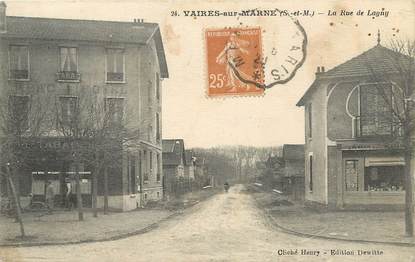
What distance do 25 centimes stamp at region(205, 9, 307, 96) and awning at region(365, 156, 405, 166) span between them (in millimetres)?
7871

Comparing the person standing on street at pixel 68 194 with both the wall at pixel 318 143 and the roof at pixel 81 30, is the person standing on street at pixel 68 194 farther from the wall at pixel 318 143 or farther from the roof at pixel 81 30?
the wall at pixel 318 143

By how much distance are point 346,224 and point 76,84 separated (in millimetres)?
10727

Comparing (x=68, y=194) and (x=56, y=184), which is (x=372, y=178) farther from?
(x=56, y=184)

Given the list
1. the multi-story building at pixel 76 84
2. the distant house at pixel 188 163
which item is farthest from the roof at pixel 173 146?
the multi-story building at pixel 76 84

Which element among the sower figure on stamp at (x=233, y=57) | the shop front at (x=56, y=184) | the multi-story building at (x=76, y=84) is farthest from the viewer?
the shop front at (x=56, y=184)

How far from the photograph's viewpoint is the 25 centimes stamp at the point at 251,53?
1371 centimetres

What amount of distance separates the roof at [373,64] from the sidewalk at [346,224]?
426cm

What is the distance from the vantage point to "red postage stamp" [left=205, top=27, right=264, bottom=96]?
1371 cm

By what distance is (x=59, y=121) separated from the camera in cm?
1778

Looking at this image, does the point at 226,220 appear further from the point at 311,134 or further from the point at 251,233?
the point at 311,134

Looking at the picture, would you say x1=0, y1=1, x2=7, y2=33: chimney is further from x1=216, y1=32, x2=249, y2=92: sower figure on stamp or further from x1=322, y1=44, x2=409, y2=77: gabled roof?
x1=322, y1=44, x2=409, y2=77: gabled roof

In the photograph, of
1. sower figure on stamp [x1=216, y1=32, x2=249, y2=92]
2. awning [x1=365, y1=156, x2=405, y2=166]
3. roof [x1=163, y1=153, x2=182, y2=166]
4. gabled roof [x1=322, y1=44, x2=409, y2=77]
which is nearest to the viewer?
sower figure on stamp [x1=216, y1=32, x2=249, y2=92]

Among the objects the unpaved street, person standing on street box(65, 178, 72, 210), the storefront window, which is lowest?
the unpaved street

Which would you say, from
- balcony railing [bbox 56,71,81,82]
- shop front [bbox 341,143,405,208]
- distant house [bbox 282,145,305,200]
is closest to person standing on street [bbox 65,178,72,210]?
balcony railing [bbox 56,71,81,82]
